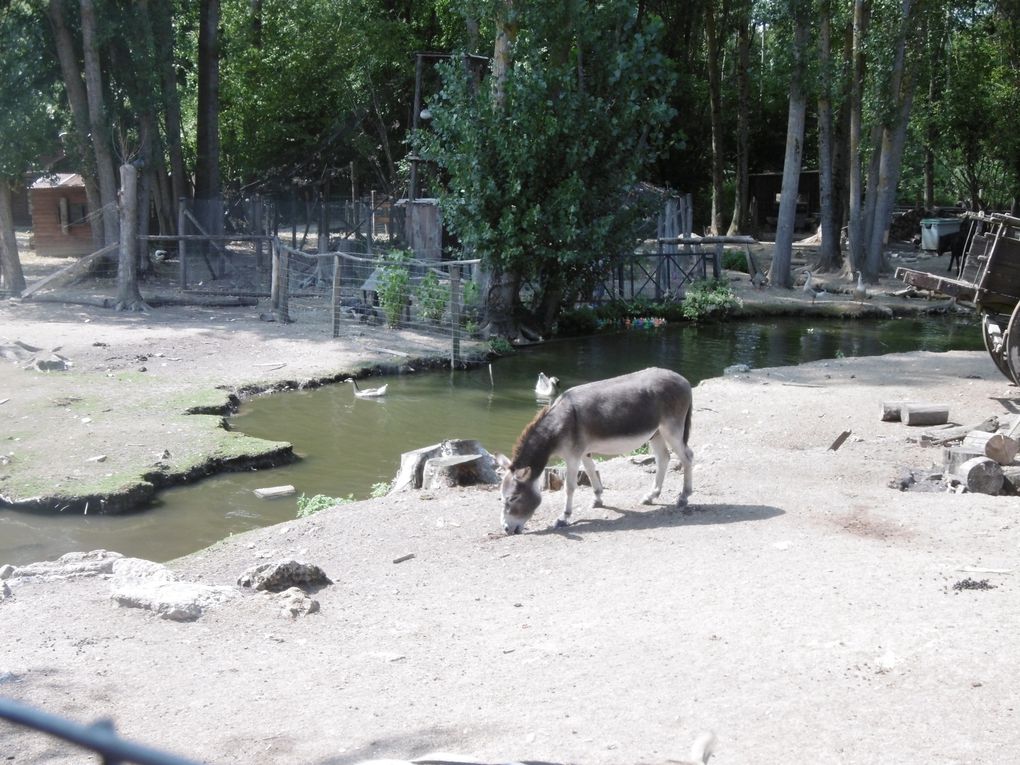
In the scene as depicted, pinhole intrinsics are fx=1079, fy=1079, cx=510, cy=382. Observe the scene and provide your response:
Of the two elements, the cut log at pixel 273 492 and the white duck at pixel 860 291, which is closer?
the cut log at pixel 273 492

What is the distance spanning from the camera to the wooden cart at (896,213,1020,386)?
564 inches

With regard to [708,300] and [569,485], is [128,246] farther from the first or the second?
[569,485]

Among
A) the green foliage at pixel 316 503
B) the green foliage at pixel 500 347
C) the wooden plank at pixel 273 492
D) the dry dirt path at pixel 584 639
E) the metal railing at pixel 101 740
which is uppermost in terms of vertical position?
the metal railing at pixel 101 740

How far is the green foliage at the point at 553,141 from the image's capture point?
2217 centimetres

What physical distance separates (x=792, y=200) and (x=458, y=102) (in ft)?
38.5

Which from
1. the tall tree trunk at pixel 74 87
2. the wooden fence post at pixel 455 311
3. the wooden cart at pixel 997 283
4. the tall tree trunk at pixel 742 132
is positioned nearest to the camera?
the wooden cart at pixel 997 283

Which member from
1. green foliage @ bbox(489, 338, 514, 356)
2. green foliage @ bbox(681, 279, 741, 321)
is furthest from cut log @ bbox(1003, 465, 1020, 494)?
green foliage @ bbox(681, 279, 741, 321)

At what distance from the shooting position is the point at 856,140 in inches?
1221

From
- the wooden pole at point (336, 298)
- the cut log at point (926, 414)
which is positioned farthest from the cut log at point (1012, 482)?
the wooden pole at point (336, 298)

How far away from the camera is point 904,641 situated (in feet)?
20.7

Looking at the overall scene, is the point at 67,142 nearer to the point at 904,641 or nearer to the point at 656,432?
the point at 656,432

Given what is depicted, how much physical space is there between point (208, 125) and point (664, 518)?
26594 millimetres

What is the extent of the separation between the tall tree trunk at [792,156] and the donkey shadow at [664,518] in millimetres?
22107

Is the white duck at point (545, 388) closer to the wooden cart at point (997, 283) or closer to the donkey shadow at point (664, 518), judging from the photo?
the wooden cart at point (997, 283)
